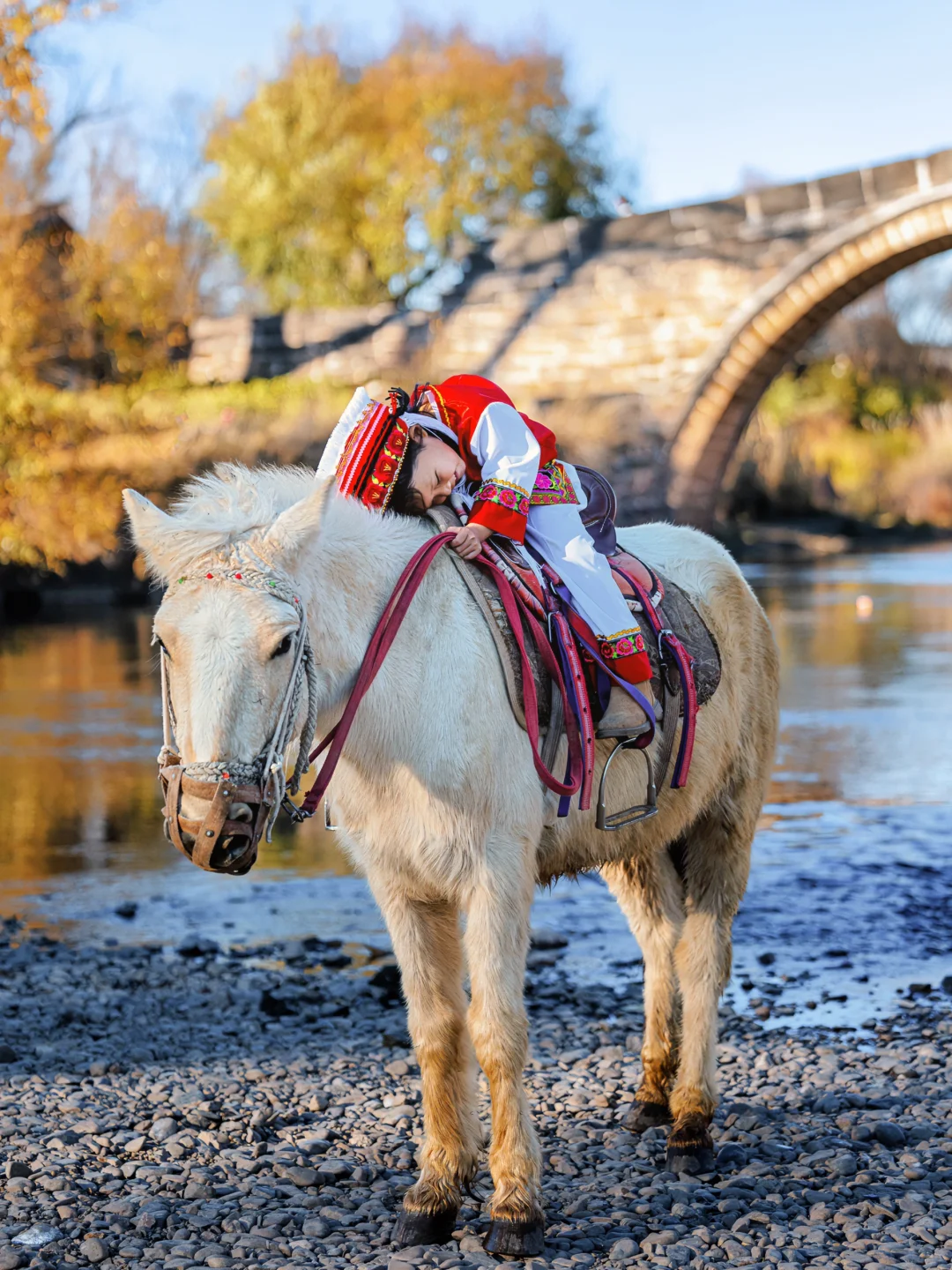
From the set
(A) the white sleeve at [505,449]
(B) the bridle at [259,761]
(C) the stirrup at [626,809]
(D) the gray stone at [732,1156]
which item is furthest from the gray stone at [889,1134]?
(A) the white sleeve at [505,449]

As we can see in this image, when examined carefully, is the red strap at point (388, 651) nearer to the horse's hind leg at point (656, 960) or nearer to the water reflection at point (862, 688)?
the horse's hind leg at point (656, 960)

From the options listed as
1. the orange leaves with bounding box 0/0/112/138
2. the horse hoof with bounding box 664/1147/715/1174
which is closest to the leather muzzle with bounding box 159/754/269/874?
the horse hoof with bounding box 664/1147/715/1174

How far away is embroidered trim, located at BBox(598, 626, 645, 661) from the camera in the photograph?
13.0 ft

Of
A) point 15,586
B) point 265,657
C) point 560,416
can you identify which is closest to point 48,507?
point 15,586

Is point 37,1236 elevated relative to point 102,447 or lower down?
lower down

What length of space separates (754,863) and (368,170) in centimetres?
3691

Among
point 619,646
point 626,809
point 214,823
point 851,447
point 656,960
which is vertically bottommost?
point 656,960

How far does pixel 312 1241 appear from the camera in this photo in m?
3.55

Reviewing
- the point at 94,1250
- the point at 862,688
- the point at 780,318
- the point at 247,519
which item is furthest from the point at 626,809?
the point at 780,318

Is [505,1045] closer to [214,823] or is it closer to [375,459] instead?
[214,823]

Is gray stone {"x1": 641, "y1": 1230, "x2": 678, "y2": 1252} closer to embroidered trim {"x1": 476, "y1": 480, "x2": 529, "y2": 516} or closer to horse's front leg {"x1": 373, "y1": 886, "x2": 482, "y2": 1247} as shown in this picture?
horse's front leg {"x1": 373, "y1": 886, "x2": 482, "y2": 1247}

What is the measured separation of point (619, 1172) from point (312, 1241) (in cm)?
98

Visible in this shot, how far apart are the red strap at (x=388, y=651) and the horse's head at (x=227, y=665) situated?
0.22 metres

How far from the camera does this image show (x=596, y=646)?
3.94m
